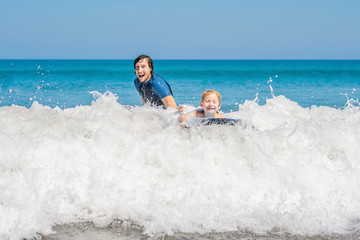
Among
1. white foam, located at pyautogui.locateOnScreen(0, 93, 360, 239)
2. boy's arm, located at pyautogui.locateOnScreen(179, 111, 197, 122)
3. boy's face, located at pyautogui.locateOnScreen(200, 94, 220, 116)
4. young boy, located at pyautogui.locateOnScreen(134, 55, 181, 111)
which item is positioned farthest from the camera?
young boy, located at pyautogui.locateOnScreen(134, 55, 181, 111)

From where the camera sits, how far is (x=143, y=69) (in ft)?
19.9

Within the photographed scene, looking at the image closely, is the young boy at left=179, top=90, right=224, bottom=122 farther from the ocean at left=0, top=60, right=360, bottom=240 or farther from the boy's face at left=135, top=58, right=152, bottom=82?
the boy's face at left=135, top=58, right=152, bottom=82

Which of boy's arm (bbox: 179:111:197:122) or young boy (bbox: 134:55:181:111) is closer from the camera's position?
boy's arm (bbox: 179:111:197:122)

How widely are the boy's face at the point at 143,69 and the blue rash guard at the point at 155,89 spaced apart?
75 millimetres

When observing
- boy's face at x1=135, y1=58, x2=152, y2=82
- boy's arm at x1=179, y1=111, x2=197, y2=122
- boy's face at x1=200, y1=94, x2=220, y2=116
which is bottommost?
boy's arm at x1=179, y1=111, x2=197, y2=122

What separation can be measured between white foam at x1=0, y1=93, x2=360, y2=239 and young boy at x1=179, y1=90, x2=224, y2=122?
0.77 ft

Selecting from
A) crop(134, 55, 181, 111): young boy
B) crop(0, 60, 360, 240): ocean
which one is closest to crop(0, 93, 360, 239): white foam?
crop(0, 60, 360, 240): ocean

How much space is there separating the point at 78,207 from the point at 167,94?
230cm

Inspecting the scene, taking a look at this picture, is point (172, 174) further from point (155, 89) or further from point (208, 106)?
point (155, 89)

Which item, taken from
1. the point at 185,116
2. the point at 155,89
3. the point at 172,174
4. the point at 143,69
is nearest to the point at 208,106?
the point at 185,116

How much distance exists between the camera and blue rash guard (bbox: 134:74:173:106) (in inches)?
236

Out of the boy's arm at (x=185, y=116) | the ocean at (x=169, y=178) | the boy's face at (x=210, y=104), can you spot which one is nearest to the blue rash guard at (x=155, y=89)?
the ocean at (x=169, y=178)

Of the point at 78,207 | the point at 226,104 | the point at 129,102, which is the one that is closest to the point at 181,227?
the point at 78,207

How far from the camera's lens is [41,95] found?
20.4 metres
